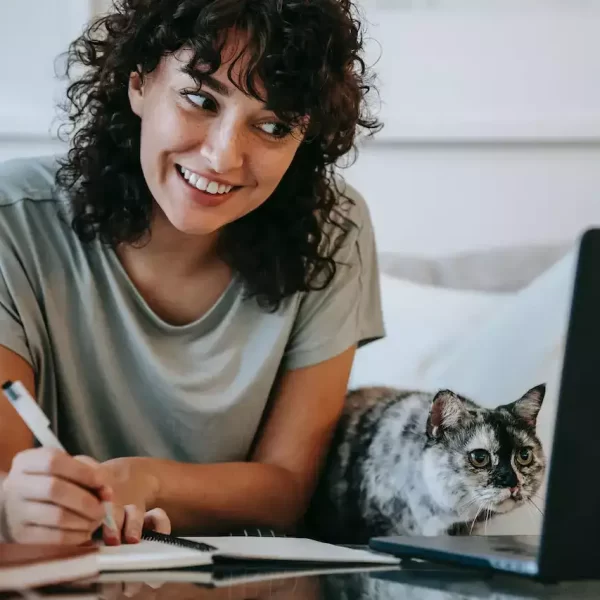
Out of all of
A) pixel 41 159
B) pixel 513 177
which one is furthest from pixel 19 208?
pixel 513 177

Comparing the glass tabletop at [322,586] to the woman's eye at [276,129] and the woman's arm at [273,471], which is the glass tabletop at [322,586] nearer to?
the woman's arm at [273,471]

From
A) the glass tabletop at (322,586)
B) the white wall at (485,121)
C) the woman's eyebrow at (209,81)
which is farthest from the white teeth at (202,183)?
the white wall at (485,121)

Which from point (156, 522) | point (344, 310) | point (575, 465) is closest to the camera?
point (575, 465)

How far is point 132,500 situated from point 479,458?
42 cm

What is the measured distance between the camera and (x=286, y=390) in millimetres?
1304

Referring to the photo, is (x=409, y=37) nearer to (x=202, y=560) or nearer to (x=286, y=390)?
(x=286, y=390)

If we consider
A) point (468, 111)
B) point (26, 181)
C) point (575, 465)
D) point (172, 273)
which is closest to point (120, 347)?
point (172, 273)

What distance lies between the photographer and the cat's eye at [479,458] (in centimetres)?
108

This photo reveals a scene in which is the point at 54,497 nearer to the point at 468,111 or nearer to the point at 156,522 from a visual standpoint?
the point at 156,522

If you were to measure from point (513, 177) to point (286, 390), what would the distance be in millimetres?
767

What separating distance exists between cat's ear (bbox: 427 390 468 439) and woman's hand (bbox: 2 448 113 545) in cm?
45

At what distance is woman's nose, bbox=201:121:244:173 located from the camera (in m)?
1.05

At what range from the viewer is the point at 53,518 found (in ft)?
2.61

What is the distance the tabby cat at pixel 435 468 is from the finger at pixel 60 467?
1.49 feet
